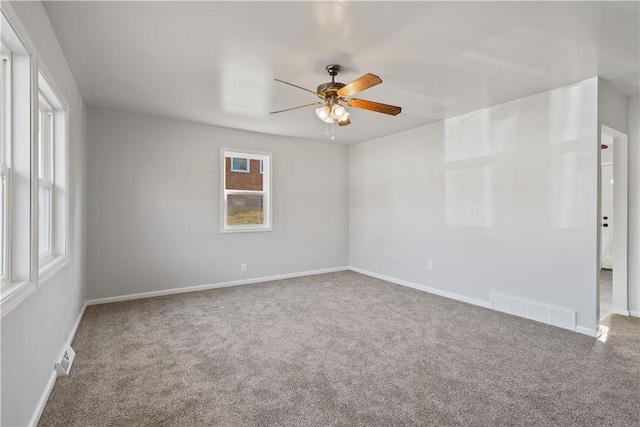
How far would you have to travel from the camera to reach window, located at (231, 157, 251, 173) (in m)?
5.23

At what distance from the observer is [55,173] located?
8.96ft

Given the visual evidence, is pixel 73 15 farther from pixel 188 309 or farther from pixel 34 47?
pixel 188 309

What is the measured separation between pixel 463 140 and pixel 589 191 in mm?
1581

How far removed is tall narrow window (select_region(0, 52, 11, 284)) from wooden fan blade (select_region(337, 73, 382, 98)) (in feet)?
6.77

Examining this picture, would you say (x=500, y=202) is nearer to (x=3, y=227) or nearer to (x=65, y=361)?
(x=3, y=227)

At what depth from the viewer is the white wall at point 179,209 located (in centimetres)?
421

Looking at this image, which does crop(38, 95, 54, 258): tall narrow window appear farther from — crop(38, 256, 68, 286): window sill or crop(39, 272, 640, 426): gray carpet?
crop(39, 272, 640, 426): gray carpet

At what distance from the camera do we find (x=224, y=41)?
2494 mm

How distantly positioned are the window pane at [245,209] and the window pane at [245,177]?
Result: 14 cm

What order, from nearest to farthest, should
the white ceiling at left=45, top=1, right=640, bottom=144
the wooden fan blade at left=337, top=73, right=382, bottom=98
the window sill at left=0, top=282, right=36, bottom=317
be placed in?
the window sill at left=0, top=282, right=36, bottom=317
the white ceiling at left=45, top=1, right=640, bottom=144
the wooden fan blade at left=337, top=73, right=382, bottom=98

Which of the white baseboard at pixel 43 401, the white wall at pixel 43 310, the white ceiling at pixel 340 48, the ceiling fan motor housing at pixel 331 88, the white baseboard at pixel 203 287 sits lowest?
the white baseboard at pixel 43 401

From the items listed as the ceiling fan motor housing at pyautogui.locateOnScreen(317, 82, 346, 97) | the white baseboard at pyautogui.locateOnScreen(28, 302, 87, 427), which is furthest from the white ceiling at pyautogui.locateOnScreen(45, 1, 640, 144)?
the white baseboard at pyautogui.locateOnScreen(28, 302, 87, 427)

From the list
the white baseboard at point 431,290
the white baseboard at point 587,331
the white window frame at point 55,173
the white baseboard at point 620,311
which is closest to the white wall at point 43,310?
the white window frame at point 55,173

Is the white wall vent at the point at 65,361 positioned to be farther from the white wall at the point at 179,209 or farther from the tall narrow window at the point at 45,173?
the white wall at the point at 179,209
